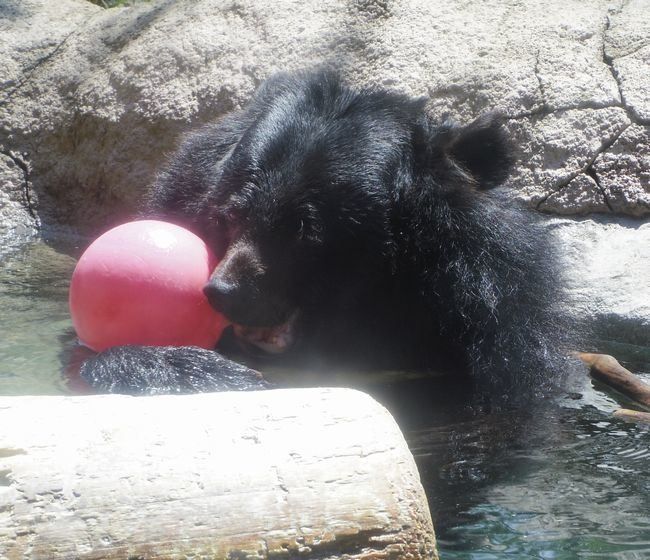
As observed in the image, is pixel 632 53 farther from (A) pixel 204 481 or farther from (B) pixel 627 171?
(A) pixel 204 481

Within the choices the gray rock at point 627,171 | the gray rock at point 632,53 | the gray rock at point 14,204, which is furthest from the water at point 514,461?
the gray rock at point 14,204

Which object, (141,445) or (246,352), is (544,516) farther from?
(246,352)

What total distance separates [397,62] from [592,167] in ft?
4.24

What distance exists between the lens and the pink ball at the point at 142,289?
3.38 meters

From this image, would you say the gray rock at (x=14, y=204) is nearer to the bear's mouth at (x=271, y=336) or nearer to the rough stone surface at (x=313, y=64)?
the rough stone surface at (x=313, y=64)

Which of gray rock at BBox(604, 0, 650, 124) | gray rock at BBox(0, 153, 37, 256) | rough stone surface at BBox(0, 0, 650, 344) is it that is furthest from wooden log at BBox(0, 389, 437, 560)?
gray rock at BBox(0, 153, 37, 256)

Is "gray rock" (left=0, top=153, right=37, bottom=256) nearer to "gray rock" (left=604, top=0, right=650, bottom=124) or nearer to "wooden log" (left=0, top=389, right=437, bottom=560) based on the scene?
"gray rock" (left=604, top=0, right=650, bottom=124)

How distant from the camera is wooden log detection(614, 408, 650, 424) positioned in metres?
3.42

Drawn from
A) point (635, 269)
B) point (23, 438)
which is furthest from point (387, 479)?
point (635, 269)

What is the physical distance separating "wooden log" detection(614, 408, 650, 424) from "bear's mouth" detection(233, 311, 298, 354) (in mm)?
1278

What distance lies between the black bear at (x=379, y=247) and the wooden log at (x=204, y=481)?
4.85 feet

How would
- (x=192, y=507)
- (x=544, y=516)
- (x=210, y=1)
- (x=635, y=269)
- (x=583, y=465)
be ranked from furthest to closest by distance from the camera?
1. (x=210, y=1)
2. (x=635, y=269)
3. (x=583, y=465)
4. (x=544, y=516)
5. (x=192, y=507)

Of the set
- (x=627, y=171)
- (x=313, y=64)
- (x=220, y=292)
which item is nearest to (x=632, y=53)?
(x=627, y=171)

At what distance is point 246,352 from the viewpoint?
13.4 feet
